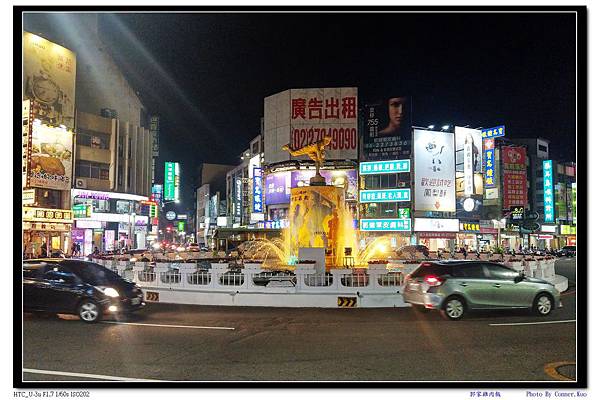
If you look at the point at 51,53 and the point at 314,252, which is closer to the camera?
the point at 314,252

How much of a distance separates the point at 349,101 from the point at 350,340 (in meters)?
52.3

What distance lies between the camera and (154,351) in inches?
334

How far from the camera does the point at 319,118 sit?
60.8m

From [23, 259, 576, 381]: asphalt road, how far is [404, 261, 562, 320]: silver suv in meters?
0.35

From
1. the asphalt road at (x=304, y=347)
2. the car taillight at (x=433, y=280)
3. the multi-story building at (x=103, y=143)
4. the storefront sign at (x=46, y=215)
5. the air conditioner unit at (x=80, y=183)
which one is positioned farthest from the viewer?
the multi-story building at (x=103, y=143)

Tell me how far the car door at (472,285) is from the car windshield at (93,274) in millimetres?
8947

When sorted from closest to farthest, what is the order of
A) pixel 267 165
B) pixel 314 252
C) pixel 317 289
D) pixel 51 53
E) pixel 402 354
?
pixel 402 354
pixel 317 289
pixel 314 252
pixel 51 53
pixel 267 165

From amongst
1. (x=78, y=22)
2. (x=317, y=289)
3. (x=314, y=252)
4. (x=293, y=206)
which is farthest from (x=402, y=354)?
(x=78, y=22)

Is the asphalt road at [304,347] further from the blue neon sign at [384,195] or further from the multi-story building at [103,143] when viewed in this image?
the multi-story building at [103,143]

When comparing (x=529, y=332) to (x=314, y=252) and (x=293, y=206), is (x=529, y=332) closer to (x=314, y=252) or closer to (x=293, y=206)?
(x=314, y=252)

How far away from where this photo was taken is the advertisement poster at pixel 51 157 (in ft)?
138

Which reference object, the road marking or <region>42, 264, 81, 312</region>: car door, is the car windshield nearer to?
<region>42, 264, 81, 312</region>: car door

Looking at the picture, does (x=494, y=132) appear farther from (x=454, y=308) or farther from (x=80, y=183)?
(x=454, y=308)

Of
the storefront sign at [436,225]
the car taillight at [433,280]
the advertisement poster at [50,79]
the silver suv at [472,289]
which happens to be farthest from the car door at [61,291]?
the storefront sign at [436,225]
